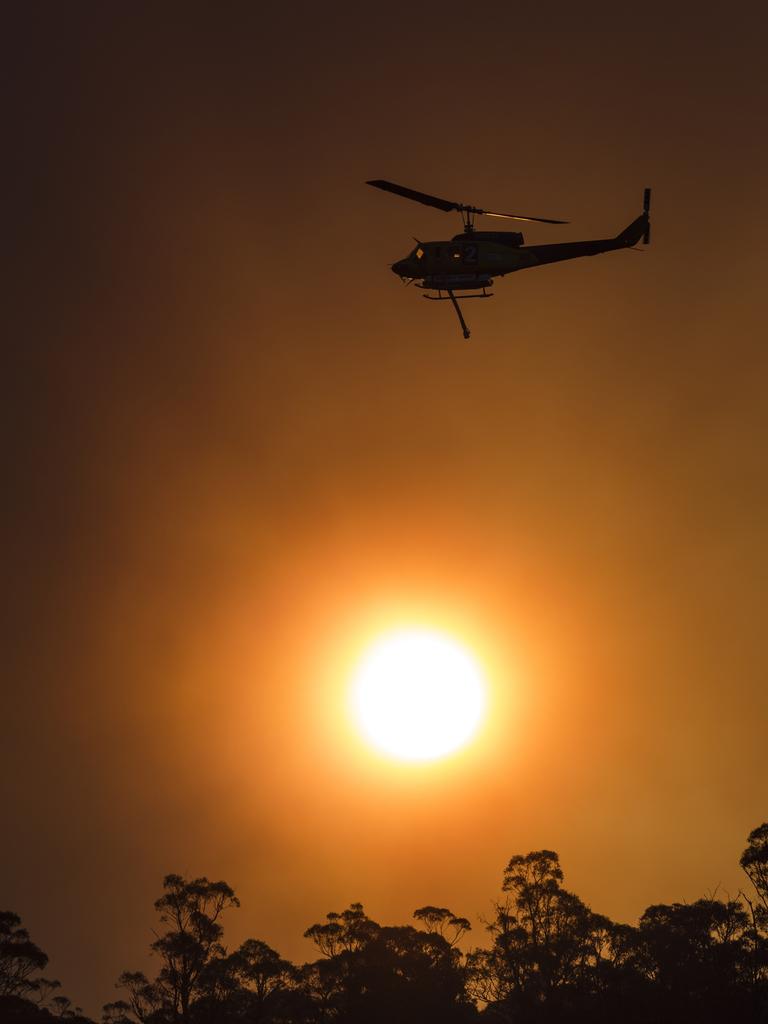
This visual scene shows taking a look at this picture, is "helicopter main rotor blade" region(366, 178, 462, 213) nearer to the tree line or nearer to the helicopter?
the helicopter

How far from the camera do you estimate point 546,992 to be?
78188 mm

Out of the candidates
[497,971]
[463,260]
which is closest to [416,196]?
[463,260]

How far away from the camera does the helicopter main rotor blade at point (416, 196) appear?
5066 cm

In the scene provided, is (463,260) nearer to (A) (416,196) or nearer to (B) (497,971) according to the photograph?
(A) (416,196)

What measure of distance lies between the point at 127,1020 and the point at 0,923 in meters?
39.5

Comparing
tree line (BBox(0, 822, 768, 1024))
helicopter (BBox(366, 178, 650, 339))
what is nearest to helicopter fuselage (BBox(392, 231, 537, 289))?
helicopter (BBox(366, 178, 650, 339))

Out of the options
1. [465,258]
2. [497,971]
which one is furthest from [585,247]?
[497,971]

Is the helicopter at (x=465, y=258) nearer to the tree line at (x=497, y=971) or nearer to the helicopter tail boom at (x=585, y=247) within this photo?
the helicopter tail boom at (x=585, y=247)

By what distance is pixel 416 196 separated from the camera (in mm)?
52531

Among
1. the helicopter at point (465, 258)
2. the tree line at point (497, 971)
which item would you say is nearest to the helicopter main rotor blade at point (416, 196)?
the helicopter at point (465, 258)

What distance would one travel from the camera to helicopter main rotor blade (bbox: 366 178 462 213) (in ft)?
166

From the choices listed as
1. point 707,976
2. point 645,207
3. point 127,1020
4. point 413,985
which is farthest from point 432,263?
point 127,1020

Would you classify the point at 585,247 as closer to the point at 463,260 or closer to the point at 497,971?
the point at 463,260

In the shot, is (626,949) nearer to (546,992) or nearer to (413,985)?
(546,992)
